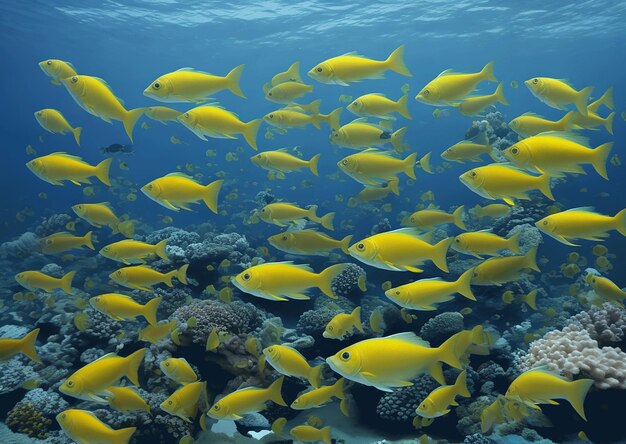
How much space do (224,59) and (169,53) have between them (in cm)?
482

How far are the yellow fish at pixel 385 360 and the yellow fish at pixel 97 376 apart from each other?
6.48 ft

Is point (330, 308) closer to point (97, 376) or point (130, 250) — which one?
point (130, 250)

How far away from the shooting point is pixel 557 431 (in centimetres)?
602

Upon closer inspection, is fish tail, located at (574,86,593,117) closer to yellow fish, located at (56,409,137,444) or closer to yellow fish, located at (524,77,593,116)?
yellow fish, located at (524,77,593,116)

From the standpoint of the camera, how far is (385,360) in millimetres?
3273

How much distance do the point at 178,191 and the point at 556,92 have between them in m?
4.94

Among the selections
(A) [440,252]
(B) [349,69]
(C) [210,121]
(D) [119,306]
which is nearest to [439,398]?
(A) [440,252]

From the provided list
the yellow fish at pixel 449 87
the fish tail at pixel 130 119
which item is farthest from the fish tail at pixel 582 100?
the fish tail at pixel 130 119

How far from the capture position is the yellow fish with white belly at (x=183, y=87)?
4980mm

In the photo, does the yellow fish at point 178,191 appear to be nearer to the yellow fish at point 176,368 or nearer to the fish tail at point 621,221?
the yellow fish at point 176,368

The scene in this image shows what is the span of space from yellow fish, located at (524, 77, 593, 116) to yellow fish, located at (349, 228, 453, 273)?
2971 mm

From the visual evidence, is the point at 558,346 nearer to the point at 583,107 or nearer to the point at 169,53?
the point at 583,107

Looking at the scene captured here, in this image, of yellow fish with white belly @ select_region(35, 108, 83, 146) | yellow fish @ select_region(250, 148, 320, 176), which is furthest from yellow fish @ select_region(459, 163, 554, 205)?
yellow fish with white belly @ select_region(35, 108, 83, 146)

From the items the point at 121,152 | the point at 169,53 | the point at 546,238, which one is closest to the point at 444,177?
the point at 546,238
